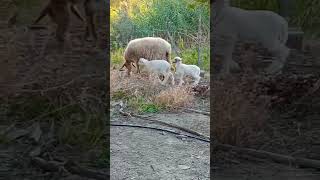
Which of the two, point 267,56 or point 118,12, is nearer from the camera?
point 267,56

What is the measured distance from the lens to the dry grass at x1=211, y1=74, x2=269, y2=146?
34.4 inches

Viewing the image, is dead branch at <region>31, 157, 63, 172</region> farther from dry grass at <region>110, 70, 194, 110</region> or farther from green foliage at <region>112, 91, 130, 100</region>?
green foliage at <region>112, 91, 130, 100</region>

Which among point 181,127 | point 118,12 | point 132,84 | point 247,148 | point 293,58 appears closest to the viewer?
point 247,148

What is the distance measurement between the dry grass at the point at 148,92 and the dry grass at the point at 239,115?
1.13 meters

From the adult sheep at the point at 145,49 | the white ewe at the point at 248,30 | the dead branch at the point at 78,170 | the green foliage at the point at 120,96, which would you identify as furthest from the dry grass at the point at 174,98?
the dead branch at the point at 78,170

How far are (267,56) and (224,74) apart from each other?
0.11m

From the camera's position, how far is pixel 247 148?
2.78 ft

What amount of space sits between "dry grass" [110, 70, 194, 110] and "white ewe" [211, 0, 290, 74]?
102 cm

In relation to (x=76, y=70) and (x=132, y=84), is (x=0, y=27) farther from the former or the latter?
(x=132, y=84)

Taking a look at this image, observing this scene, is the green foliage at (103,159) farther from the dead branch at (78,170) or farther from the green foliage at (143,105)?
the green foliage at (143,105)

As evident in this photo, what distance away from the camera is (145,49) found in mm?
2809

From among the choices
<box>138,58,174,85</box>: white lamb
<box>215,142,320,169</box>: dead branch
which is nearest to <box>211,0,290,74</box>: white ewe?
<box>215,142,320,169</box>: dead branch

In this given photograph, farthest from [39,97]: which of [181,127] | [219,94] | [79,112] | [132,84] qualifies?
[132,84]

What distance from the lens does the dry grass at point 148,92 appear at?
2.13m
